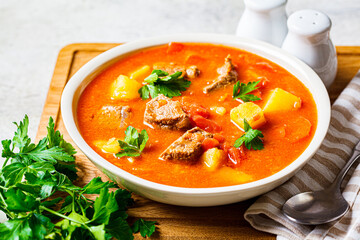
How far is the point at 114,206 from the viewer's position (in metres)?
3.30

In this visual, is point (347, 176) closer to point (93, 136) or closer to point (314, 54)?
point (314, 54)

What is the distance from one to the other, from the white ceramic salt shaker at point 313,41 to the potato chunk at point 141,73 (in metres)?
1.38

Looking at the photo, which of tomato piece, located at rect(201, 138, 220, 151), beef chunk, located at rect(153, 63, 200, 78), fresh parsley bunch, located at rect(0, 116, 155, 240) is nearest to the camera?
fresh parsley bunch, located at rect(0, 116, 155, 240)

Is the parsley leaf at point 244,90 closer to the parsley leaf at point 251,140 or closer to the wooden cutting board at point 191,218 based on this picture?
the parsley leaf at point 251,140

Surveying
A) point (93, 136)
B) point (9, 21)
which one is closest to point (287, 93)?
point (93, 136)

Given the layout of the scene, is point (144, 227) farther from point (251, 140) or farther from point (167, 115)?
point (251, 140)

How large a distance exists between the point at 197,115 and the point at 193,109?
9cm

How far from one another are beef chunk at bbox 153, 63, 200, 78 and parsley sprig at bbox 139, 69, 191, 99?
16 cm

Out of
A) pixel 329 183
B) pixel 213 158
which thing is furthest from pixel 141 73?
pixel 329 183

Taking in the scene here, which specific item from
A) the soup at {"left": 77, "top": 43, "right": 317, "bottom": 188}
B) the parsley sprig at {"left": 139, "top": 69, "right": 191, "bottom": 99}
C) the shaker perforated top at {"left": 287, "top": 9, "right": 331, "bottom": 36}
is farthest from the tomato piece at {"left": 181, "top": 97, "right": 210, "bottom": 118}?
the shaker perforated top at {"left": 287, "top": 9, "right": 331, "bottom": 36}

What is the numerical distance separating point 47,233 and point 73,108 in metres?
1.28

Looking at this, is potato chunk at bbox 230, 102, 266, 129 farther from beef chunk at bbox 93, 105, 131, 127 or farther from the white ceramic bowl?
beef chunk at bbox 93, 105, 131, 127

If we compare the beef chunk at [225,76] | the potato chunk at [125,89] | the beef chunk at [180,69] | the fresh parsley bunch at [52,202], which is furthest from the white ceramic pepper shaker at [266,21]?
the fresh parsley bunch at [52,202]

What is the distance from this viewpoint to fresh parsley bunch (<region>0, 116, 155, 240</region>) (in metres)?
3.19
